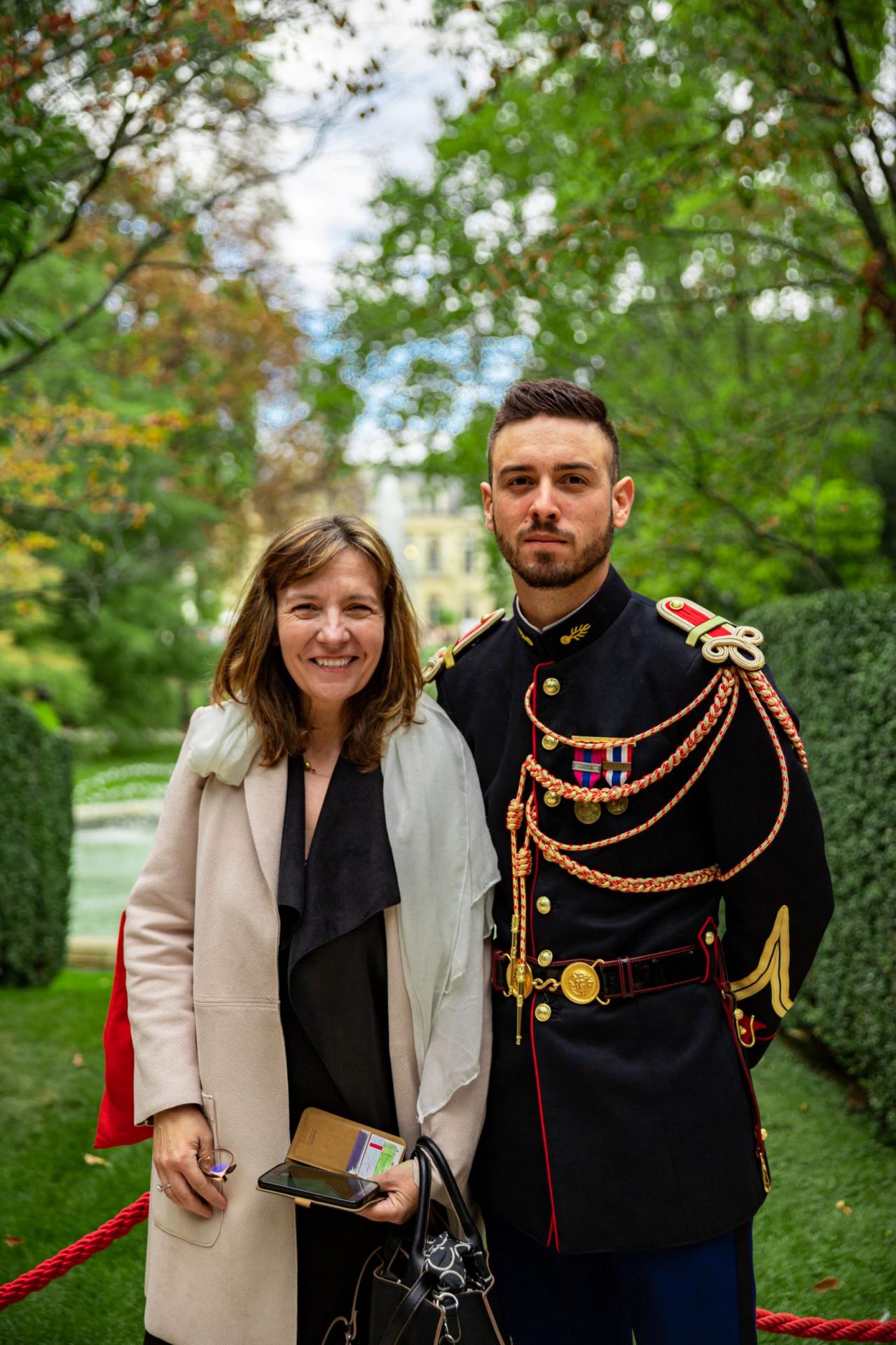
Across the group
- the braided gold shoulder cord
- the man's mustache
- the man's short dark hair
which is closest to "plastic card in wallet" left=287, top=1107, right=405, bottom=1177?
the braided gold shoulder cord

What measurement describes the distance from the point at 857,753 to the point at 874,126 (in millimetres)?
3685

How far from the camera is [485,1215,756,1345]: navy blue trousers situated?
2.00 metres

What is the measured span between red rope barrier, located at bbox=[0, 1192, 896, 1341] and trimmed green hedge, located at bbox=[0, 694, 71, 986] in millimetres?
3814

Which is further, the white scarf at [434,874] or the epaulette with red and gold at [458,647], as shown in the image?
the epaulette with red and gold at [458,647]

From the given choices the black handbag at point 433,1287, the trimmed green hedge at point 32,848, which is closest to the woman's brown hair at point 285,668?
the black handbag at point 433,1287

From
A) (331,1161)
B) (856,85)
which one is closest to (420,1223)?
(331,1161)

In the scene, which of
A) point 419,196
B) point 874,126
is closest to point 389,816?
point 874,126

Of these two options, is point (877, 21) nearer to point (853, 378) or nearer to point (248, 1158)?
point (853, 378)

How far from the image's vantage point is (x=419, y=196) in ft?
37.7

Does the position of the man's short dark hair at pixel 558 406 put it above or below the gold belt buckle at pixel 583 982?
above

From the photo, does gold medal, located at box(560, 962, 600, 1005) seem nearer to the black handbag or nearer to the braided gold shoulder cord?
the braided gold shoulder cord

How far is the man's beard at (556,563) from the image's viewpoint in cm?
215

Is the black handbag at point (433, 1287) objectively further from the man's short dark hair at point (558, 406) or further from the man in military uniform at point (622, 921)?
the man's short dark hair at point (558, 406)

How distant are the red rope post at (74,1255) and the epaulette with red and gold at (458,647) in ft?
4.58
